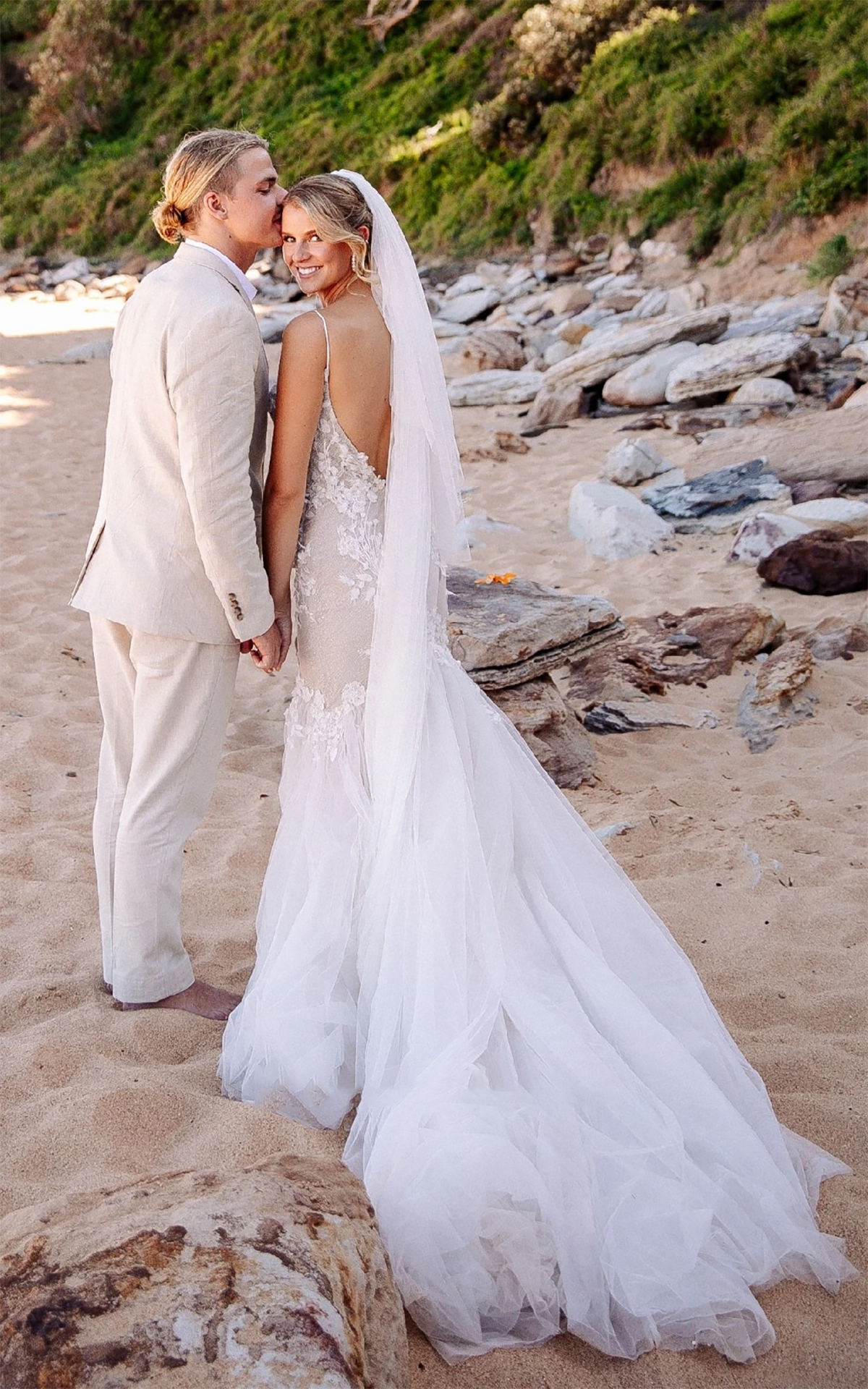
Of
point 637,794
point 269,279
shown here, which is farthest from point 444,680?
point 269,279

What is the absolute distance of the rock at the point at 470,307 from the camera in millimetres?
15680

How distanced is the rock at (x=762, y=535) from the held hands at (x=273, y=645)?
→ 177 inches

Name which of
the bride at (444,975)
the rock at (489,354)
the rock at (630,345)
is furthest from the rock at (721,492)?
the bride at (444,975)

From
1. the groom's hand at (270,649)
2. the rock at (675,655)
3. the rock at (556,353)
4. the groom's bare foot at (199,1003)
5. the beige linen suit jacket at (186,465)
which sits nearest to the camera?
the beige linen suit jacket at (186,465)

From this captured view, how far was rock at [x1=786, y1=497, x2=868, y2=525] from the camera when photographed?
697 centimetres

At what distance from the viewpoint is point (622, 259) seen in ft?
51.5

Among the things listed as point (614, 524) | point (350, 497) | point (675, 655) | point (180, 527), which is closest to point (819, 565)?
point (675, 655)

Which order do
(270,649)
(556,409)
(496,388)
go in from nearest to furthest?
(270,649) → (556,409) → (496,388)

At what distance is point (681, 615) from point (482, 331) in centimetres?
804

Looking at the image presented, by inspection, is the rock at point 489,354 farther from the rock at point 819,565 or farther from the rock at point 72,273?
the rock at point 72,273

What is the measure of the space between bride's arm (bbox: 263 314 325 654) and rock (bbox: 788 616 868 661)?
3390mm

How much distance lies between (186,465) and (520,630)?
229 centimetres

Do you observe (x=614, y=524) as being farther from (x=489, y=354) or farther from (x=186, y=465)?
(x=489, y=354)

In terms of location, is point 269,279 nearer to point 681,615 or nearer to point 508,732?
point 681,615
